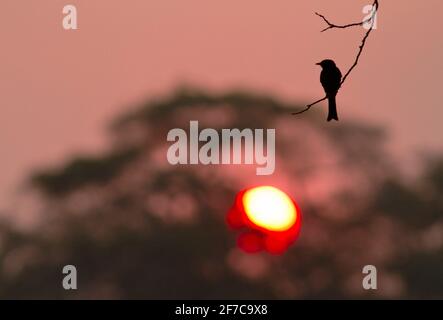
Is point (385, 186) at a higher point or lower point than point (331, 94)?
higher

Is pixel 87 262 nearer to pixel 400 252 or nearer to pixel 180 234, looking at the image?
pixel 180 234

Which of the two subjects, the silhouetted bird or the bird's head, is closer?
the silhouetted bird

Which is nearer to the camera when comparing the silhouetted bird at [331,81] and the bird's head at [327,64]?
the silhouetted bird at [331,81]

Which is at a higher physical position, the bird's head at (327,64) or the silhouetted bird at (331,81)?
the bird's head at (327,64)

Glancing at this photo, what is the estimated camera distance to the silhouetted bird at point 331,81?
18.2ft

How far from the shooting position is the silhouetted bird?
219 inches

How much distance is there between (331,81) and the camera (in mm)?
6406

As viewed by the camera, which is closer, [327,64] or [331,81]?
[331,81]

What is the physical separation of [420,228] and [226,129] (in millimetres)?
5217

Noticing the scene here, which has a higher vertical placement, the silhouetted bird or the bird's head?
the bird's head

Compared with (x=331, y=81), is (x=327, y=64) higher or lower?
higher

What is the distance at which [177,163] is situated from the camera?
111 feet
